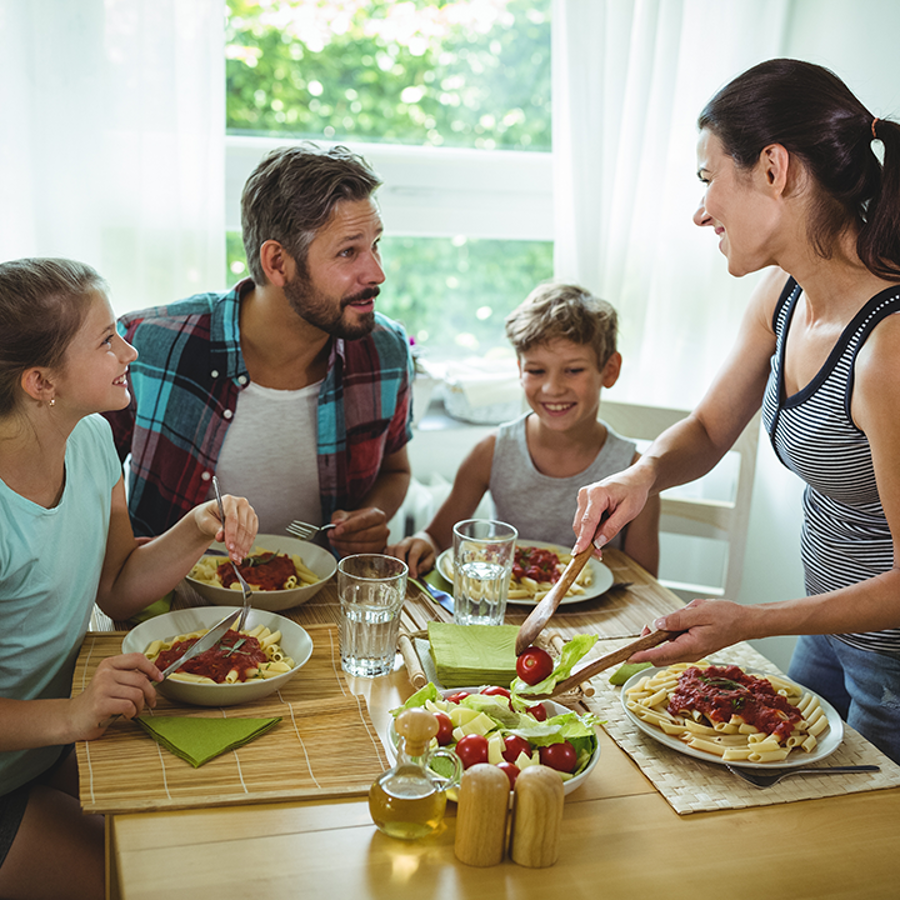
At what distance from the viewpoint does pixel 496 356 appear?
343 cm

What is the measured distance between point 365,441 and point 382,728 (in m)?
1.01

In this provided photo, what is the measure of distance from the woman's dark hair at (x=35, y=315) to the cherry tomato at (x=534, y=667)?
2.68ft

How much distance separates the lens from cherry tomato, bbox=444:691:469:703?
121cm

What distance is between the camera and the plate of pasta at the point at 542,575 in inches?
65.8

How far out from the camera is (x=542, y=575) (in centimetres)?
174

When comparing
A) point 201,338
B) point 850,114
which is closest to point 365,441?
point 201,338

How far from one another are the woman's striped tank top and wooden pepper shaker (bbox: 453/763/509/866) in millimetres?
768

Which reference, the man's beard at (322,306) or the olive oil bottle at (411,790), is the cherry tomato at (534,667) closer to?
the olive oil bottle at (411,790)

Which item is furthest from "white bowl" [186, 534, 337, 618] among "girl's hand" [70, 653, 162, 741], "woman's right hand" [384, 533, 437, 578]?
"girl's hand" [70, 653, 162, 741]

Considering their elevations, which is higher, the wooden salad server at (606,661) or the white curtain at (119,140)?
the white curtain at (119,140)

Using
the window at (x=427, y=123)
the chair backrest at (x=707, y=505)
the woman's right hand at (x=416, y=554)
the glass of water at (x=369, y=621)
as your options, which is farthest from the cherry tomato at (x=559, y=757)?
the window at (x=427, y=123)

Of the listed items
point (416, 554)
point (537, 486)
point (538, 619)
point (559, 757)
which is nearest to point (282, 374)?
point (416, 554)

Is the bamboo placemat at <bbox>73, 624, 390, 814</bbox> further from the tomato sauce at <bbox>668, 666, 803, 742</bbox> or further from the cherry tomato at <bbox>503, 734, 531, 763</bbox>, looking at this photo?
the tomato sauce at <bbox>668, 666, 803, 742</bbox>

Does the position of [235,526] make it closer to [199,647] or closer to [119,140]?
[199,647]
